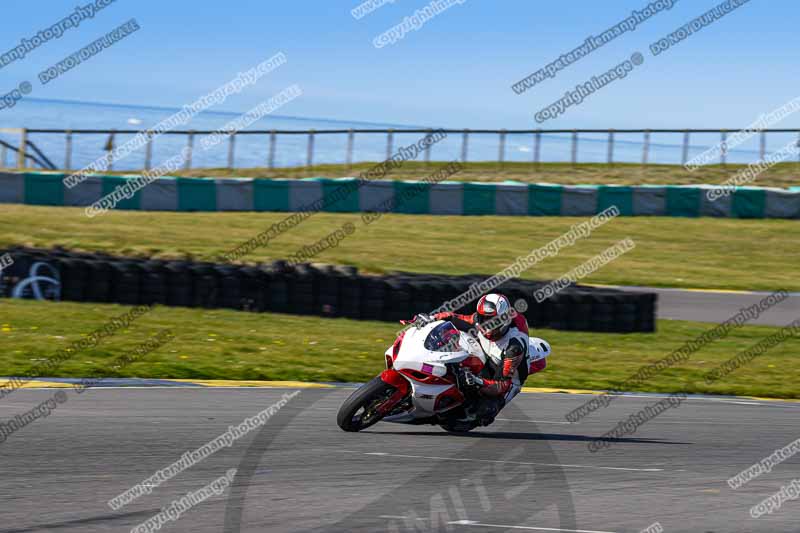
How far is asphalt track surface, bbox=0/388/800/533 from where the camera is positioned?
6602 millimetres

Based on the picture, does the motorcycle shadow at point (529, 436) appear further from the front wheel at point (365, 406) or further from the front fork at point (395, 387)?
the front fork at point (395, 387)

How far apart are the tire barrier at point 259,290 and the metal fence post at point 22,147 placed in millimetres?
16459

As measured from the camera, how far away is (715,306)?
20.0 metres

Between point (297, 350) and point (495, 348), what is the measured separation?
18.2 feet

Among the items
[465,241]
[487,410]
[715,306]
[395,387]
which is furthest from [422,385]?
[465,241]

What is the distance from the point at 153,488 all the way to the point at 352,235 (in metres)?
20.0

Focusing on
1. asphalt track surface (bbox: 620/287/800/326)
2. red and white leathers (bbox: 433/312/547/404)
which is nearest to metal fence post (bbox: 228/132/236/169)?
asphalt track surface (bbox: 620/287/800/326)

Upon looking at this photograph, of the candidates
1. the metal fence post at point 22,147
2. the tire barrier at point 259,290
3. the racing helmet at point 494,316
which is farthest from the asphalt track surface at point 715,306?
the metal fence post at point 22,147

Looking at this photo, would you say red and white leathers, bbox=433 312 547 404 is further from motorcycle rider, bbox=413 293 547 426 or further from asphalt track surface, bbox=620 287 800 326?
asphalt track surface, bbox=620 287 800 326

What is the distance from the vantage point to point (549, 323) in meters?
16.9

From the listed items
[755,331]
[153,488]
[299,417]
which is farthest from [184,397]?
[755,331]

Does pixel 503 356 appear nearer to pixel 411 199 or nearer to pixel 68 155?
pixel 411 199

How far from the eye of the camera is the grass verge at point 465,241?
23.3m

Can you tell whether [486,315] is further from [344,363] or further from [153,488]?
[344,363]
